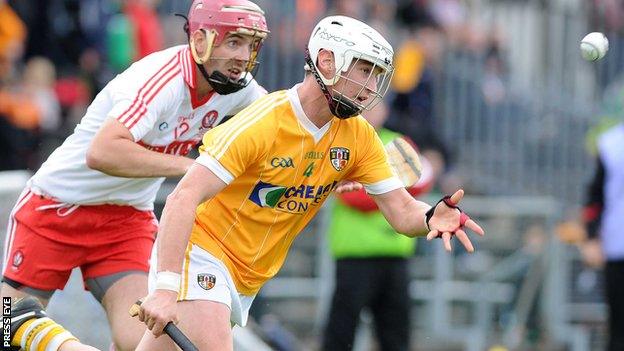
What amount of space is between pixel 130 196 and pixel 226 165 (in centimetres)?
128

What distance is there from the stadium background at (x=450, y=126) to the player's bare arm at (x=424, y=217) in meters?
2.53

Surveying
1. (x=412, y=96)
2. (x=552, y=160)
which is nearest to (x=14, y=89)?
(x=412, y=96)

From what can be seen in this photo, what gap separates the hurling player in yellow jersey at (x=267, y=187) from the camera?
5.95 metres

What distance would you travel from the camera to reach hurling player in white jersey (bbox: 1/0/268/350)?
660cm

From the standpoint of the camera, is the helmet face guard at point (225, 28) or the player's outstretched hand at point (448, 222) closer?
the player's outstretched hand at point (448, 222)

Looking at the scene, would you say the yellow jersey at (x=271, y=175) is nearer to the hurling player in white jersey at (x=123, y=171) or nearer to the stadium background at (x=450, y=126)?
the hurling player in white jersey at (x=123, y=171)

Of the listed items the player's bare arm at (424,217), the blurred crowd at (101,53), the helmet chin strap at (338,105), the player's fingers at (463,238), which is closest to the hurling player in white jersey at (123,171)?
the helmet chin strap at (338,105)

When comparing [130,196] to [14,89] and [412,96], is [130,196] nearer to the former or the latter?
[14,89]

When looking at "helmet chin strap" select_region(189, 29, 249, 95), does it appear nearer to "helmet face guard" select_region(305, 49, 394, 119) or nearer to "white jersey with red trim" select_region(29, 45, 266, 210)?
"white jersey with red trim" select_region(29, 45, 266, 210)

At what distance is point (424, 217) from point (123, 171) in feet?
4.53

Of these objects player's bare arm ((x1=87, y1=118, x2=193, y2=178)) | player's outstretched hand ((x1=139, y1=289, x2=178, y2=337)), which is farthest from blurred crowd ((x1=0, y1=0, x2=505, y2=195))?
player's outstretched hand ((x1=139, y1=289, x2=178, y2=337))

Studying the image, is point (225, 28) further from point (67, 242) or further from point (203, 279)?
point (67, 242)

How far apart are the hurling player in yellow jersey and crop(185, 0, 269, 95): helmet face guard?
1.67 ft

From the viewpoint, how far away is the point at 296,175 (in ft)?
20.4
